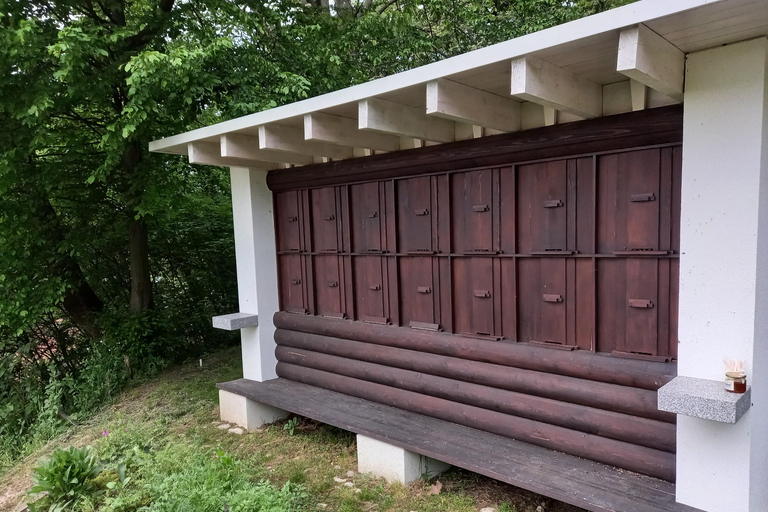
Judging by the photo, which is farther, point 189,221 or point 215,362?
point 189,221

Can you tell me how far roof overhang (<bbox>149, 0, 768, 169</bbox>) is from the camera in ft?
7.23

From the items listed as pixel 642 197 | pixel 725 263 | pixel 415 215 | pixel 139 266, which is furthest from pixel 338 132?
pixel 139 266

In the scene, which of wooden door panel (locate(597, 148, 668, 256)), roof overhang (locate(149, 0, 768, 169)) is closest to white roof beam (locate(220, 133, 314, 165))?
roof overhang (locate(149, 0, 768, 169))

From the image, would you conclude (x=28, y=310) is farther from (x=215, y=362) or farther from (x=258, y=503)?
(x=258, y=503)

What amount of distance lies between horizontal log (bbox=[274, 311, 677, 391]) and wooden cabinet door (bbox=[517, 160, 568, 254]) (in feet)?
2.38

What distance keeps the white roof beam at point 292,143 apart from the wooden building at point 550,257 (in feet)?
0.07

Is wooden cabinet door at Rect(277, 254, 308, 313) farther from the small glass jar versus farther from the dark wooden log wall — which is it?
the small glass jar

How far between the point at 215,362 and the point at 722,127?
714cm

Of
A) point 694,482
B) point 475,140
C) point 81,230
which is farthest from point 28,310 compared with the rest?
point 694,482

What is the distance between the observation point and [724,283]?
2.53 meters

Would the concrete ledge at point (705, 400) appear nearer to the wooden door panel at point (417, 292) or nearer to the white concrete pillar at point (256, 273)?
the wooden door panel at point (417, 292)

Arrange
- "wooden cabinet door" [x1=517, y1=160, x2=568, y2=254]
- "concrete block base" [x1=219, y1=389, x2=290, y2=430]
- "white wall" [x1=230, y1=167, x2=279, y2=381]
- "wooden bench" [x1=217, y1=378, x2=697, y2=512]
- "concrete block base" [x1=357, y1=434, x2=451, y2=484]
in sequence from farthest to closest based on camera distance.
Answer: "white wall" [x1=230, y1=167, x2=279, y2=381] → "concrete block base" [x1=219, y1=389, x2=290, y2=430] → "concrete block base" [x1=357, y1=434, x2=451, y2=484] → "wooden cabinet door" [x1=517, y1=160, x2=568, y2=254] → "wooden bench" [x1=217, y1=378, x2=697, y2=512]

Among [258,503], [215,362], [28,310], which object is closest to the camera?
[258,503]

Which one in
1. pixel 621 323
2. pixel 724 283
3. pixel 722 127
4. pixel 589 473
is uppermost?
pixel 722 127
